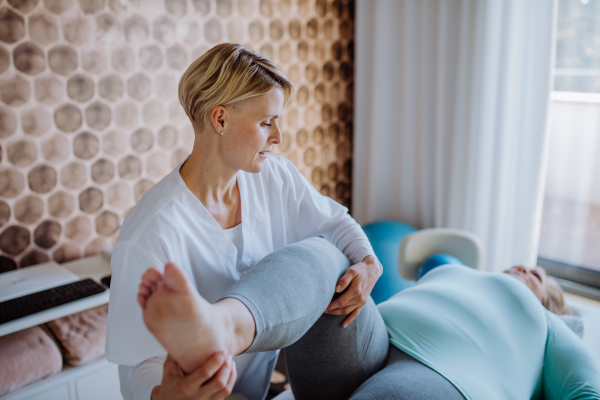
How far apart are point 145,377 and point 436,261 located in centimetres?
132

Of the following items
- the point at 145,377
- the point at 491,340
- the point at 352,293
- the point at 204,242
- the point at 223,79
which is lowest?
the point at 491,340

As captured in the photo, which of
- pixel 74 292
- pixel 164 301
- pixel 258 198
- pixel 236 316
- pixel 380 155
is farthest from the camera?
pixel 380 155

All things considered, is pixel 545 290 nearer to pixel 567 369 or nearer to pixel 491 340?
pixel 567 369

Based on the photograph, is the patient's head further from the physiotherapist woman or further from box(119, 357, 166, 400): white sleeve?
box(119, 357, 166, 400): white sleeve

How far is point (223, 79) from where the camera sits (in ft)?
3.48

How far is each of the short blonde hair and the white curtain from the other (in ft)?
5.15

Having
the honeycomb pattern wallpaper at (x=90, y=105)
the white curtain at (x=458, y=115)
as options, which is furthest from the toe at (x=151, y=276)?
the white curtain at (x=458, y=115)

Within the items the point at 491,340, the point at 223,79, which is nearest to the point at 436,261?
the point at 491,340

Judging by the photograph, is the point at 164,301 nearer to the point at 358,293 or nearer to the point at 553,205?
the point at 358,293

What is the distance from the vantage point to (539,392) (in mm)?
1433

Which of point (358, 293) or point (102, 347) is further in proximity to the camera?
point (102, 347)

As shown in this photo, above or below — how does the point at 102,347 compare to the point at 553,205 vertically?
below

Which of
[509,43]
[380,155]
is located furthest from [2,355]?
[509,43]

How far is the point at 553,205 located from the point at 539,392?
1.21 m
